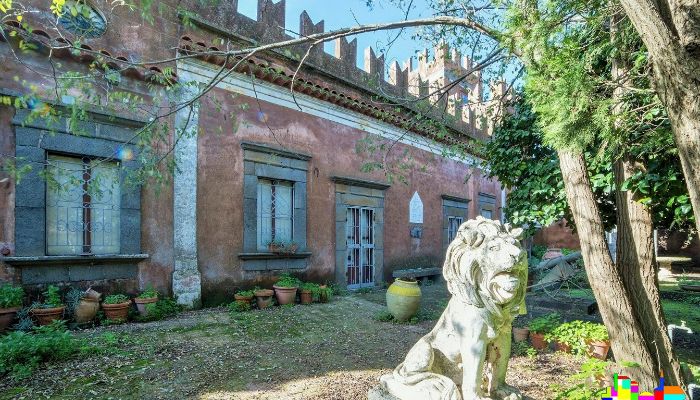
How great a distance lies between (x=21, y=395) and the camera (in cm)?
312

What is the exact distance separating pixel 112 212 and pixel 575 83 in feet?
20.4

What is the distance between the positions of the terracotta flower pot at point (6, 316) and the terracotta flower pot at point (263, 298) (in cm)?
328

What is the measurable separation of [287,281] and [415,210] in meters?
4.80

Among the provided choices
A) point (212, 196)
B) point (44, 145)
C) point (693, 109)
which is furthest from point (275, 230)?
point (693, 109)

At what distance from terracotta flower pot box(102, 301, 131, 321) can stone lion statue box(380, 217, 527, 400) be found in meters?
4.79

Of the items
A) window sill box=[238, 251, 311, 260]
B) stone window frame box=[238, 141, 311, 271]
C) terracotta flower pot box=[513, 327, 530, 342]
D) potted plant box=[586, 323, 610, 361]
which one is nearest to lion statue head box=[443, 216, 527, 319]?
potted plant box=[586, 323, 610, 361]

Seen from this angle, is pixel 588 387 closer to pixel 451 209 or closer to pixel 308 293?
pixel 308 293

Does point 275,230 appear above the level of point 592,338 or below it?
above

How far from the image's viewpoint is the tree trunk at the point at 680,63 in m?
1.62

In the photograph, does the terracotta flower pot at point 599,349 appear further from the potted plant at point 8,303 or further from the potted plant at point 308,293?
the potted plant at point 8,303

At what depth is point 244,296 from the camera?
648cm

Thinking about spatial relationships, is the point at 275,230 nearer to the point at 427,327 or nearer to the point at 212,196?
the point at 212,196

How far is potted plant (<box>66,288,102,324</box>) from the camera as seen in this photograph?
199 inches

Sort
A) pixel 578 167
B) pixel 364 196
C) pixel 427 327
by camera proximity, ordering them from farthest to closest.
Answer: pixel 364 196
pixel 427 327
pixel 578 167
